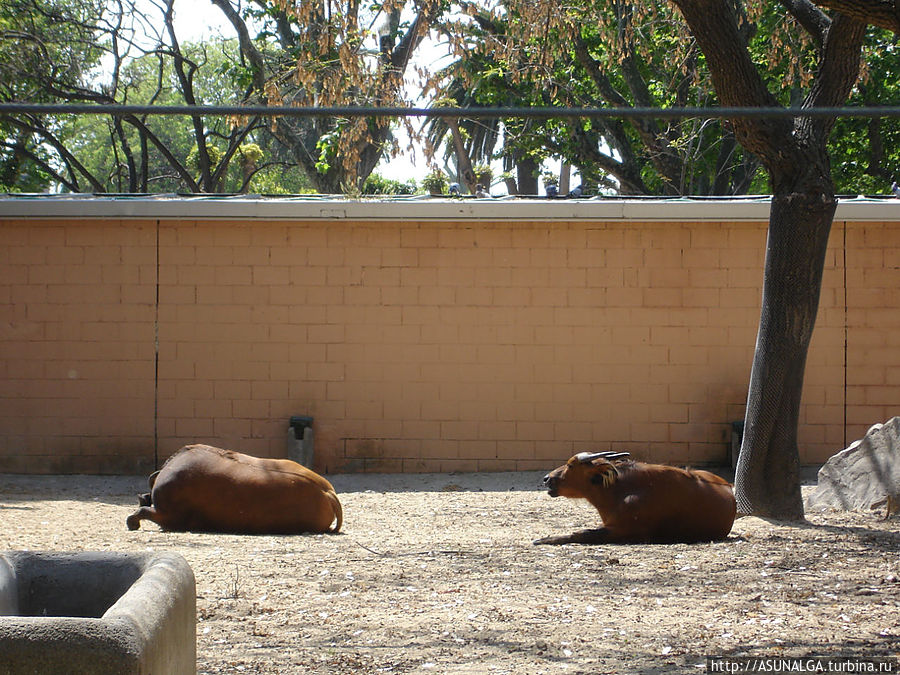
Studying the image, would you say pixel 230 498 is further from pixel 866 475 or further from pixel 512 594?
pixel 866 475

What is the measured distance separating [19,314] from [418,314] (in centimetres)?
439

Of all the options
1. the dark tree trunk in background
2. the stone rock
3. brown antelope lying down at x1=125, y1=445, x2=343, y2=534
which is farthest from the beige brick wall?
brown antelope lying down at x1=125, y1=445, x2=343, y2=534

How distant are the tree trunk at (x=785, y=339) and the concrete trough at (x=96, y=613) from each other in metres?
5.22

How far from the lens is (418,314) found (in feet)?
34.8

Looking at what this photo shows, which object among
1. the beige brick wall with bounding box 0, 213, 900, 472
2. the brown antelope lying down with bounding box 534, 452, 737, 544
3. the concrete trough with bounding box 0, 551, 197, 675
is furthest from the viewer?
the beige brick wall with bounding box 0, 213, 900, 472

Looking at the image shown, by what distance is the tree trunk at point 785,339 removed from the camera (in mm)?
7234

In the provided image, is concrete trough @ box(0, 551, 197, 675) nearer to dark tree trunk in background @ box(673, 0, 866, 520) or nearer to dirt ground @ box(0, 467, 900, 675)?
dirt ground @ box(0, 467, 900, 675)

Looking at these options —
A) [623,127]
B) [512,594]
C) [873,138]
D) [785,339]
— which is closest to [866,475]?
[785,339]

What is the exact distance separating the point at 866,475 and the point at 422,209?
5.16 m

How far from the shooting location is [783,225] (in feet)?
23.9

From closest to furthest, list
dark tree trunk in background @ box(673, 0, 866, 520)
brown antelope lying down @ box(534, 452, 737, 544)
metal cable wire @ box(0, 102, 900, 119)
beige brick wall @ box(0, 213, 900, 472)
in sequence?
metal cable wire @ box(0, 102, 900, 119) → brown antelope lying down @ box(534, 452, 737, 544) → dark tree trunk in background @ box(673, 0, 866, 520) → beige brick wall @ box(0, 213, 900, 472)

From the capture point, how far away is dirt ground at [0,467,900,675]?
161 inches

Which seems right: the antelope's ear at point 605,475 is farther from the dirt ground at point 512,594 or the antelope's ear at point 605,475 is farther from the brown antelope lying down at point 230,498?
the brown antelope lying down at point 230,498

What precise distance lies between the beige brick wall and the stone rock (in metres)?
2.50
